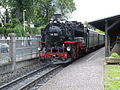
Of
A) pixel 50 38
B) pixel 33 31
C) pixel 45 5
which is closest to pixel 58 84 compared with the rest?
pixel 50 38

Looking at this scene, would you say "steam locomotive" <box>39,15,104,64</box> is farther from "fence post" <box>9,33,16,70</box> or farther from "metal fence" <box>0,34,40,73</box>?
"fence post" <box>9,33,16,70</box>

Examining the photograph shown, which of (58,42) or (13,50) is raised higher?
(58,42)

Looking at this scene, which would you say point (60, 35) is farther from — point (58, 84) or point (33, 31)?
point (33, 31)

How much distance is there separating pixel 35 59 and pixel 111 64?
643 cm

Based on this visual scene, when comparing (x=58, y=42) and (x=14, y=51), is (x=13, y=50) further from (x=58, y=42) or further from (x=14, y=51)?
(x=58, y=42)

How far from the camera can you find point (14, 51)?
15.7m

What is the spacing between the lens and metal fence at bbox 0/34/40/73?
14.4 meters

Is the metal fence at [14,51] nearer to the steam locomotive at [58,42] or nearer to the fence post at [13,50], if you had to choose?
the fence post at [13,50]

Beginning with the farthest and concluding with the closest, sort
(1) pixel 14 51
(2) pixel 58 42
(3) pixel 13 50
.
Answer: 1. (2) pixel 58 42
2. (1) pixel 14 51
3. (3) pixel 13 50

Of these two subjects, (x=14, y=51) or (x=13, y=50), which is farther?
(x=14, y=51)

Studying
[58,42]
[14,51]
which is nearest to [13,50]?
[14,51]

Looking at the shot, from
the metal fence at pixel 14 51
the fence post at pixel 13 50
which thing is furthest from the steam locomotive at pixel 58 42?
the fence post at pixel 13 50

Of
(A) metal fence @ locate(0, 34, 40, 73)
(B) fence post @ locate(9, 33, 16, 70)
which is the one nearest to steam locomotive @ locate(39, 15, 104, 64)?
(A) metal fence @ locate(0, 34, 40, 73)

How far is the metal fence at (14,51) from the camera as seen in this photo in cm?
1442
